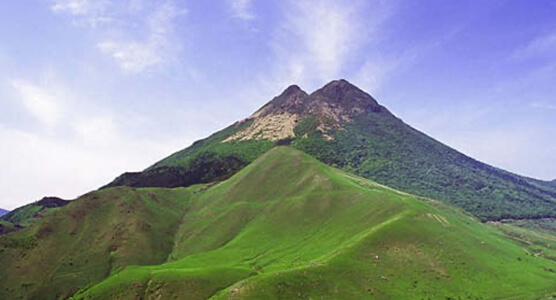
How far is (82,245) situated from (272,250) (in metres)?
73.9

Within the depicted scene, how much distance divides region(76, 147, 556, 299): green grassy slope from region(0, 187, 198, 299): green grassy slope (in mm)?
13635

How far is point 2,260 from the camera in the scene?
136 m

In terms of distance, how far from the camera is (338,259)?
94250 millimetres

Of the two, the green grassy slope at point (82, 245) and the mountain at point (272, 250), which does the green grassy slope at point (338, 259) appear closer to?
the mountain at point (272, 250)

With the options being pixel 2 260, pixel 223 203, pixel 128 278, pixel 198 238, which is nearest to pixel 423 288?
pixel 128 278

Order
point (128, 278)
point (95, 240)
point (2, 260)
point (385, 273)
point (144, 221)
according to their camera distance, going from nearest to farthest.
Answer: point (385, 273) → point (128, 278) → point (2, 260) → point (95, 240) → point (144, 221)

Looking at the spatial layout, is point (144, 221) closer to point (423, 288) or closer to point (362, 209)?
point (362, 209)

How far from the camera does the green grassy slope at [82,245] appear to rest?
12925 centimetres

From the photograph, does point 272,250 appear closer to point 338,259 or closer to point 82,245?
point 338,259

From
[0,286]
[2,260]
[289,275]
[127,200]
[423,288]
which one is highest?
[127,200]

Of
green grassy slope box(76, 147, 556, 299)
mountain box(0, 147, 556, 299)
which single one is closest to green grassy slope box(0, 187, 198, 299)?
mountain box(0, 147, 556, 299)

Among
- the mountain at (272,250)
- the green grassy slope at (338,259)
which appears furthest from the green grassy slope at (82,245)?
the green grassy slope at (338,259)

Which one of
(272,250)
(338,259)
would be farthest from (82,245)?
(338,259)

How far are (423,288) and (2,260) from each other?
136 meters
